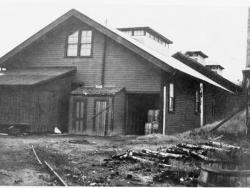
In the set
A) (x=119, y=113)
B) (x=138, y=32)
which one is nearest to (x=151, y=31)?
(x=138, y=32)

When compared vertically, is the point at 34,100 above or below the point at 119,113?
above

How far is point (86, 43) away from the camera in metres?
20.1

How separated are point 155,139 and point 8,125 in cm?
681

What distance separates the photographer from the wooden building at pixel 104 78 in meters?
18.3

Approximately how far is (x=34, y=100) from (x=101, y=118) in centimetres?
315

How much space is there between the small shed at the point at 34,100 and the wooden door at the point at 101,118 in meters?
2.04

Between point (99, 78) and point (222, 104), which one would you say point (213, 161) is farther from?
point (222, 104)

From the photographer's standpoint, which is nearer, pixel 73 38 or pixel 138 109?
pixel 138 109

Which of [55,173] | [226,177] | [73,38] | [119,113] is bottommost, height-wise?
[55,173]

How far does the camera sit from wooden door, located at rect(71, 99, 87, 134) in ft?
61.5

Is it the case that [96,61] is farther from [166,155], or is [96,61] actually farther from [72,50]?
[166,155]

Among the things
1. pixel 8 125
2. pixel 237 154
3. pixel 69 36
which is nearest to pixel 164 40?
pixel 69 36

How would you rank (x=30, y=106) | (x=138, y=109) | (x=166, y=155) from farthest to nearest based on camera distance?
(x=138, y=109)
(x=30, y=106)
(x=166, y=155)

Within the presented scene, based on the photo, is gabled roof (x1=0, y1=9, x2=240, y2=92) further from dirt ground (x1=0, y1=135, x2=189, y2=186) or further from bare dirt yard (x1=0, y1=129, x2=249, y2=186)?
bare dirt yard (x1=0, y1=129, x2=249, y2=186)
